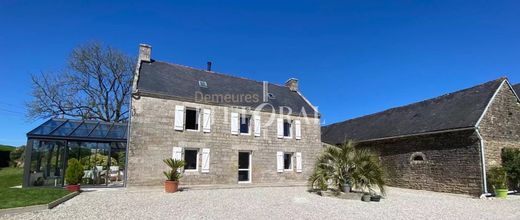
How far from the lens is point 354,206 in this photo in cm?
916

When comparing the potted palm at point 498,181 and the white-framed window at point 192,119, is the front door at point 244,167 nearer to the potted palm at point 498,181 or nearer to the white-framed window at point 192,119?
Answer: the white-framed window at point 192,119

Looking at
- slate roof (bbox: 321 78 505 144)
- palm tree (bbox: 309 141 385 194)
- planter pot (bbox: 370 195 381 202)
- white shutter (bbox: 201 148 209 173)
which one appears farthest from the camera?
white shutter (bbox: 201 148 209 173)

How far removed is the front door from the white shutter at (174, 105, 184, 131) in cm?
355

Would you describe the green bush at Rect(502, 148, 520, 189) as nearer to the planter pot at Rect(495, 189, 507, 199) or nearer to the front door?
the planter pot at Rect(495, 189, 507, 199)

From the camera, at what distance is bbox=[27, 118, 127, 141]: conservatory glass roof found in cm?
1190

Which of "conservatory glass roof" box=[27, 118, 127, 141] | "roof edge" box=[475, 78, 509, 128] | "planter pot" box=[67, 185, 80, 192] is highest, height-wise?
"roof edge" box=[475, 78, 509, 128]

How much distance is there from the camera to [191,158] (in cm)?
1440

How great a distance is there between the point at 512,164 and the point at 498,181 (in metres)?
1.74

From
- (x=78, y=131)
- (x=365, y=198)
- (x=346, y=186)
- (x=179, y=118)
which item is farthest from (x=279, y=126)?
(x=78, y=131)

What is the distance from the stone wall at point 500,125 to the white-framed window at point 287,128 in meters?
8.92

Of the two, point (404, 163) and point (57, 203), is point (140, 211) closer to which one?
point (57, 203)

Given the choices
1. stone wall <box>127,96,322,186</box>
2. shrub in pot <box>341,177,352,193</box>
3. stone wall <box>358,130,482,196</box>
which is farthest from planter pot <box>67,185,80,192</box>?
stone wall <box>358,130,482,196</box>

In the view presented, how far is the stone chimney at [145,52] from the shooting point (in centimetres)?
1598

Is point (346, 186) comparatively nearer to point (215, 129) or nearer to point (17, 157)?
point (215, 129)
